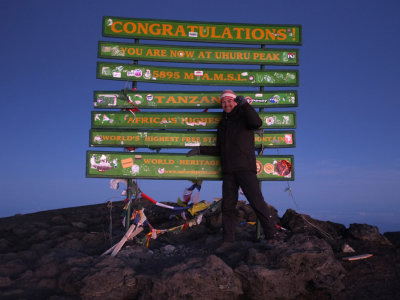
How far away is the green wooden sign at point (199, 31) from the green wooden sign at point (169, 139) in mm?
2056

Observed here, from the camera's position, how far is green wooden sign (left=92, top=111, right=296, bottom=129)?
7414 millimetres

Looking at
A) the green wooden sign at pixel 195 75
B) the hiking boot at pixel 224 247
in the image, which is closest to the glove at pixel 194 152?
the green wooden sign at pixel 195 75

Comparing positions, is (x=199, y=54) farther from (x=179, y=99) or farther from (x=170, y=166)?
A: (x=170, y=166)

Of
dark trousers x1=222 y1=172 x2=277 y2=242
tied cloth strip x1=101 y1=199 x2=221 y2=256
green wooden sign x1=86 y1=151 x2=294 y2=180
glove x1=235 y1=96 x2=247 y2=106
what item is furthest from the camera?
green wooden sign x1=86 y1=151 x2=294 y2=180

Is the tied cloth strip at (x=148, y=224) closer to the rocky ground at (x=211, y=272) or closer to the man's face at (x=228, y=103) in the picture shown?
the rocky ground at (x=211, y=272)

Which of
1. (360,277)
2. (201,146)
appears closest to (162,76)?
(201,146)

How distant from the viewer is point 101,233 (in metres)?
8.30

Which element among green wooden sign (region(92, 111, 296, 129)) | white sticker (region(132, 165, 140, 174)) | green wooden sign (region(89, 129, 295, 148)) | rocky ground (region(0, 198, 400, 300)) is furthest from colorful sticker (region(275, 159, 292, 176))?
white sticker (region(132, 165, 140, 174))

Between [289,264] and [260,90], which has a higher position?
[260,90]

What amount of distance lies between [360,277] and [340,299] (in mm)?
788

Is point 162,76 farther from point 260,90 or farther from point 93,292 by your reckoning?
point 93,292

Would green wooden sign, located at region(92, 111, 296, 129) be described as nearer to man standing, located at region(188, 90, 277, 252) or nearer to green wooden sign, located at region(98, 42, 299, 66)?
man standing, located at region(188, 90, 277, 252)

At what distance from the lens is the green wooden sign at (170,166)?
734cm

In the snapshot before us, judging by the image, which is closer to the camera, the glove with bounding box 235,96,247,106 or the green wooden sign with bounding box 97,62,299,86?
the glove with bounding box 235,96,247,106
